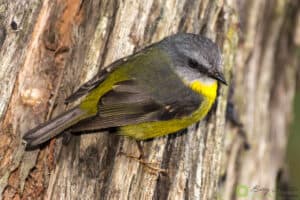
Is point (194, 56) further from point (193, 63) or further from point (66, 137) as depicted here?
point (66, 137)

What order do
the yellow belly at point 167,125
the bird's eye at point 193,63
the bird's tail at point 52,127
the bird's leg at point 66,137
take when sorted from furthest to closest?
1. the bird's eye at point 193,63
2. the yellow belly at point 167,125
3. the bird's leg at point 66,137
4. the bird's tail at point 52,127

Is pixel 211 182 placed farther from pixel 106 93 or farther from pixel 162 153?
pixel 106 93

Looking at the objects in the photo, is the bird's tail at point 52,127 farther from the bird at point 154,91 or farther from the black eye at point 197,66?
the black eye at point 197,66

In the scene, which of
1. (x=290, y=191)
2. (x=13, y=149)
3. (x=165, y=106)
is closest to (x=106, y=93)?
(x=165, y=106)

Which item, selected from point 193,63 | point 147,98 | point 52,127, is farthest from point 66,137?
point 193,63

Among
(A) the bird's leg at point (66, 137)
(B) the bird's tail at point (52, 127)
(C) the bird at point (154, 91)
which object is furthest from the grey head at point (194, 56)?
(A) the bird's leg at point (66, 137)

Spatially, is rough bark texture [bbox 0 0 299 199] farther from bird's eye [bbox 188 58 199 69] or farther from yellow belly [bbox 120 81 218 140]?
bird's eye [bbox 188 58 199 69]

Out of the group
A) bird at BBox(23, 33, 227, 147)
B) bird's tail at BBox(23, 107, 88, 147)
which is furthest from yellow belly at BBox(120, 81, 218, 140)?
bird's tail at BBox(23, 107, 88, 147)
